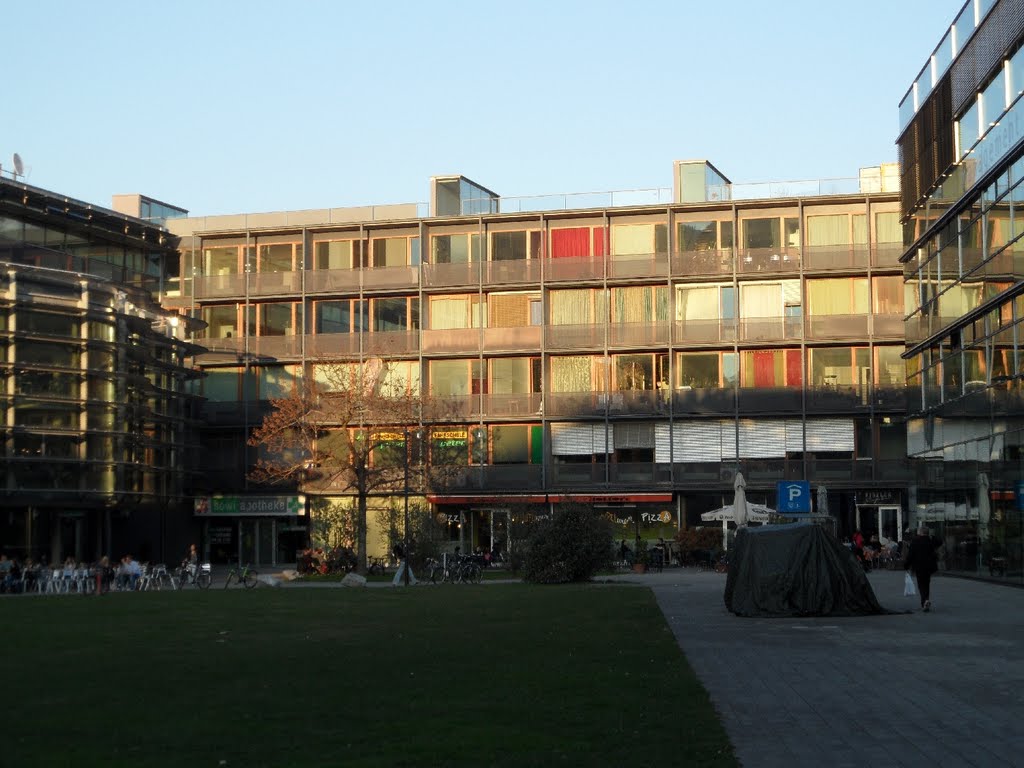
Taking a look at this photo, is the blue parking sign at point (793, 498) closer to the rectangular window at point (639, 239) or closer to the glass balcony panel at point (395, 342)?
the rectangular window at point (639, 239)

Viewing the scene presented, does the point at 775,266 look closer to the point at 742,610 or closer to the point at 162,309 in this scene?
the point at 162,309

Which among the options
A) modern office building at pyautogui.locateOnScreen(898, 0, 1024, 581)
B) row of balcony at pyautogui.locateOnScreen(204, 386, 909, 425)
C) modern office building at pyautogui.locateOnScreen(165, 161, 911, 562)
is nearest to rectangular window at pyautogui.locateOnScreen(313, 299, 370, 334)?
modern office building at pyautogui.locateOnScreen(165, 161, 911, 562)

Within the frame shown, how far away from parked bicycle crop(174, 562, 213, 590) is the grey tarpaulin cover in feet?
82.5

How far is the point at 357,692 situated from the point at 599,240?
53297 mm

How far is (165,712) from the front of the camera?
13.1m

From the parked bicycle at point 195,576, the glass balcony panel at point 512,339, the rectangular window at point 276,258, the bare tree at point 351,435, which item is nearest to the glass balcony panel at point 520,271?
the glass balcony panel at point 512,339

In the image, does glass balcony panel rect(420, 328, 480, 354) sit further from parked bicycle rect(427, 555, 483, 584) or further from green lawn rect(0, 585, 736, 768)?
green lawn rect(0, 585, 736, 768)

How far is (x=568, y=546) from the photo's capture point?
43.3m

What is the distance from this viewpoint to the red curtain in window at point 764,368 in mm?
64312

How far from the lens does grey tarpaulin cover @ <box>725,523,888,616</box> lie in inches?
1053

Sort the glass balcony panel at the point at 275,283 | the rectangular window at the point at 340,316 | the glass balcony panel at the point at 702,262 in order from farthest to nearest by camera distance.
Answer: the glass balcony panel at the point at 275,283, the rectangular window at the point at 340,316, the glass balcony panel at the point at 702,262

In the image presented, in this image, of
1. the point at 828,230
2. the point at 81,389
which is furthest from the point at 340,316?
the point at 828,230

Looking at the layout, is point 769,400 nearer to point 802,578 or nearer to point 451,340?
point 451,340

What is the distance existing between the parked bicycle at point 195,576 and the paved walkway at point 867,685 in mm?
24523
